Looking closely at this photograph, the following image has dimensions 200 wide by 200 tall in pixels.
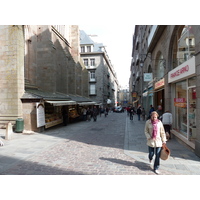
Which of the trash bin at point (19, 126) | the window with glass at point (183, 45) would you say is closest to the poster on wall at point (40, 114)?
the trash bin at point (19, 126)

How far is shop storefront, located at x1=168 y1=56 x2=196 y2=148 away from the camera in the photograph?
22.6 ft

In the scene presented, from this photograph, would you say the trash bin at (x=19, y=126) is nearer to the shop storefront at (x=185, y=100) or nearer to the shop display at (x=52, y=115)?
the shop display at (x=52, y=115)

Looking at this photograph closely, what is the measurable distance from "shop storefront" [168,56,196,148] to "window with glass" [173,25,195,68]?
0.74 meters

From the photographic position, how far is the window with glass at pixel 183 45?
290 inches

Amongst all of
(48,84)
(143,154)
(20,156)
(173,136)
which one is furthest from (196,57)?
(48,84)

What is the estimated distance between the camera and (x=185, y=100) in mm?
7910

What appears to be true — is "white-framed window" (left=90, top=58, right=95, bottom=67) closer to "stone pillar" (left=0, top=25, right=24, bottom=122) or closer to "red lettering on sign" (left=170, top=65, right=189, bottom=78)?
"stone pillar" (left=0, top=25, right=24, bottom=122)

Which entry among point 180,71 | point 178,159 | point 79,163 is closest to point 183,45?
point 180,71

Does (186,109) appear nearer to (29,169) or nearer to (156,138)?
(156,138)

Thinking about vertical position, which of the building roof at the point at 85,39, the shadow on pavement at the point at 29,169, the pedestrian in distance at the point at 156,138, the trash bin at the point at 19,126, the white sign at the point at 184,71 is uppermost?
the building roof at the point at 85,39

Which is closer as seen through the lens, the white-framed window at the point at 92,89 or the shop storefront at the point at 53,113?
the shop storefront at the point at 53,113

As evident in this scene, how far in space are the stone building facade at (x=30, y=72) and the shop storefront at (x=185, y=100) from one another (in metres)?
8.69

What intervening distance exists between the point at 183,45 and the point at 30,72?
548 inches
